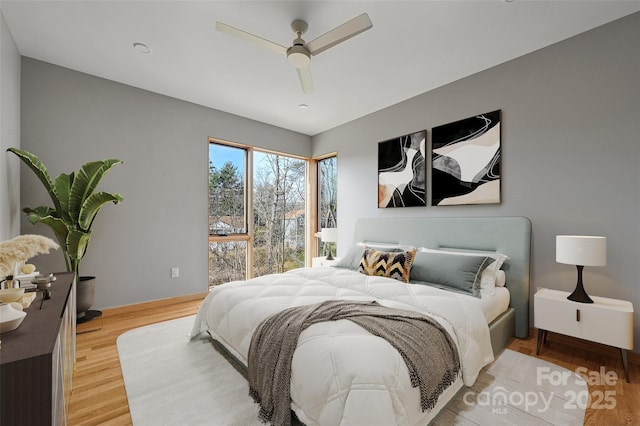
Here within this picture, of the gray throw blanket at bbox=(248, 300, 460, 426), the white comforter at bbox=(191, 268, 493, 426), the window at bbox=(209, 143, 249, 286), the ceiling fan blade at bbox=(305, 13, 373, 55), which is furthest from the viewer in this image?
the window at bbox=(209, 143, 249, 286)

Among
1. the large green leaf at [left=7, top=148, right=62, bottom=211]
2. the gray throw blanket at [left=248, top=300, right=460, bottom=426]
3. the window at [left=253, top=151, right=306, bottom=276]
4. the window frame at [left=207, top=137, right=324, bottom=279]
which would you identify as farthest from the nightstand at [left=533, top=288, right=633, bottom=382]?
the large green leaf at [left=7, top=148, right=62, bottom=211]

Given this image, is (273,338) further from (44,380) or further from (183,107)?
Answer: (183,107)

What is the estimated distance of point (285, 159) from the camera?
5.20 meters

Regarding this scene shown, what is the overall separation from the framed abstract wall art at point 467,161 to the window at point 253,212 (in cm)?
264

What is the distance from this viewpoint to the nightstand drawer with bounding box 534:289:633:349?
6.61ft

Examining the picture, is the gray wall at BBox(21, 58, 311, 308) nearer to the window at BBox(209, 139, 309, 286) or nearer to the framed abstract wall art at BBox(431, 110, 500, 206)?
the window at BBox(209, 139, 309, 286)

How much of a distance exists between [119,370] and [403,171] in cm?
369

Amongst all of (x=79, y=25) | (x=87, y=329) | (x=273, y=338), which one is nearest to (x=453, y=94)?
(x=273, y=338)

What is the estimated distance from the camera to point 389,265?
9.50 ft

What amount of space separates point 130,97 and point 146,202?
133cm

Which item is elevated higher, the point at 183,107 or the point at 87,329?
the point at 183,107

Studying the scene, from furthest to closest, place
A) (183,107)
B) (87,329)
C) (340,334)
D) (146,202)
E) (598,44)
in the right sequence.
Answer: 1. (183,107)
2. (146,202)
3. (87,329)
4. (598,44)
5. (340,334)

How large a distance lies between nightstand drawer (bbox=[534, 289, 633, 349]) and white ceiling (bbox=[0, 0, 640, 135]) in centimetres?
233

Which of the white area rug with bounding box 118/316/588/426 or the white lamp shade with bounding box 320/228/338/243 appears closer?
the white area rug with bounding box 118/316/588/426
